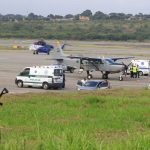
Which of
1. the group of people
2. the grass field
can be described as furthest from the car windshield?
the grass field

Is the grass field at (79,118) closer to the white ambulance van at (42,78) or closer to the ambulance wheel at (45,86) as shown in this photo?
the ambulance wheel at (45,86)

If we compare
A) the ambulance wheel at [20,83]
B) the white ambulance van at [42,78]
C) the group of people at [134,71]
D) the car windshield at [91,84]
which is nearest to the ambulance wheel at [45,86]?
the white ambulance van at [42,78]

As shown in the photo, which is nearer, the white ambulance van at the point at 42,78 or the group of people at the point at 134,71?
the white ambulance van at the point at 42,78

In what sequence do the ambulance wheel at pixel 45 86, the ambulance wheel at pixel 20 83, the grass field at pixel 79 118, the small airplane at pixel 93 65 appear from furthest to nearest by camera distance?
1. the small airplane at pixel 93 65
2. the ambulance wheel at pixel 20 83
3. the ambulance wheel at pixel 45 86
4. the grass field at pixel 79 118

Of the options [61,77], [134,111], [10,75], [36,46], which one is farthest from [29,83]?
[36,46]

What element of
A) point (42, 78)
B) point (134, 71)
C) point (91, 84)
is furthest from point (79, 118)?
point (134, 71)

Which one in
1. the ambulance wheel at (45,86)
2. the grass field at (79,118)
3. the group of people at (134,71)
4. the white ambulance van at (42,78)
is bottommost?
the group of people at (134,71)

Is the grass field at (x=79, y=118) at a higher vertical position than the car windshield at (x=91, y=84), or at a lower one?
higher

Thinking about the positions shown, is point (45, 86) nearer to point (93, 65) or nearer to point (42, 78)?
point (42, 78)

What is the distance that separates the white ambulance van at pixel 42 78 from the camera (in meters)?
45.9

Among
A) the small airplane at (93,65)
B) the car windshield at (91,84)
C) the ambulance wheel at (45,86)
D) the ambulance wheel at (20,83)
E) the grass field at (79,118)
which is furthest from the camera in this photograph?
the small airplane at (93,65)

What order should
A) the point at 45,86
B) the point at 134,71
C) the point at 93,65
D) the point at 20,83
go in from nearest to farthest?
1. the point at 45,86
2. the point at 20,83
3. the point at 134,71
4. the point at 93,65

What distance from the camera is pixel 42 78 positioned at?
46.2 metres

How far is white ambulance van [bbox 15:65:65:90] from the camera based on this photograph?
1806 inches
